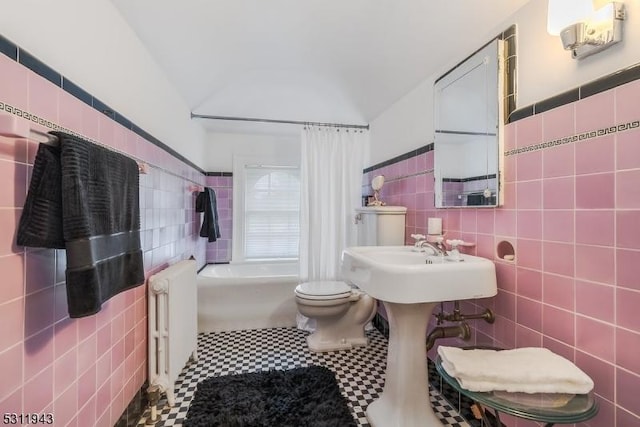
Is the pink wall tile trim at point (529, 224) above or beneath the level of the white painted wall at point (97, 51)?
beneath

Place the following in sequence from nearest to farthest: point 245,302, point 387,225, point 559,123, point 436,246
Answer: point 559,123
point 436,246
point 387,225
point 245,302

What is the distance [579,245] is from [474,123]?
0.82 meters

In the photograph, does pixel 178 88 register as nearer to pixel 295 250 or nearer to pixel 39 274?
pixel 39 274

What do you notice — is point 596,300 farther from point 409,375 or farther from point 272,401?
point 272,401

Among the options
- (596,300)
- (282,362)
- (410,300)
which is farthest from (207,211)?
(596,300)

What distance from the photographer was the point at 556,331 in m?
1.19

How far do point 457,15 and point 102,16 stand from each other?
1.70 meters

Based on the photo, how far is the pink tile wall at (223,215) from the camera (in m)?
3.47

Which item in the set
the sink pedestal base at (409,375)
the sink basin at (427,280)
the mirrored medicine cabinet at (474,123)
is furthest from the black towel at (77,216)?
the mirrored medicine cabinet at (474,123)

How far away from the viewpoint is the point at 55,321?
3.18ft

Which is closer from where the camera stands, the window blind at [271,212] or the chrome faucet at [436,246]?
the chrome faucet at [436,246]

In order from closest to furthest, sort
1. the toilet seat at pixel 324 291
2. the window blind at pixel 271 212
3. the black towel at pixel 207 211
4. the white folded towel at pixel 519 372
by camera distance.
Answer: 1. the white folded towel at pixel 519 372
2. the toilet seat at pixel 324 291
3. the black towel at pixel 207 211
4. the window blind at pixel 271 212

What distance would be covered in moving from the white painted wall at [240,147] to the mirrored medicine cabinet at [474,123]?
204 centimetres

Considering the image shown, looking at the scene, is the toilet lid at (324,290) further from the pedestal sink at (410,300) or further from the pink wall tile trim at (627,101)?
the pink wall tile trim at (627,101)
